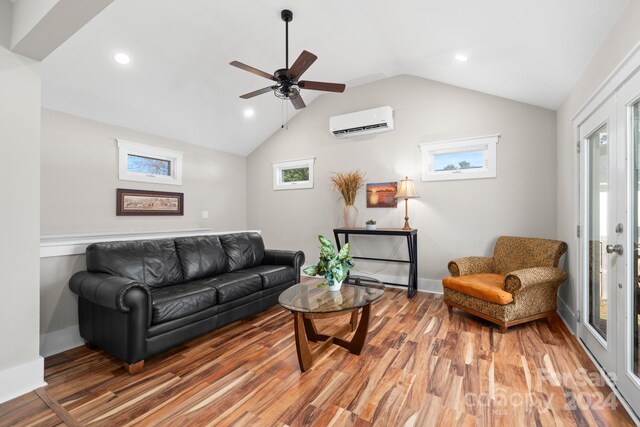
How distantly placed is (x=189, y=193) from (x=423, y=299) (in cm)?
410

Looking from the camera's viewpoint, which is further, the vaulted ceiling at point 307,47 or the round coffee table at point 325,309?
the vaulted ceiling at point 307,47

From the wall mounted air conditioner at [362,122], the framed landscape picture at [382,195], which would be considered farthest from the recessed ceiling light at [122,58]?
the framed landscape picture at [382,195]

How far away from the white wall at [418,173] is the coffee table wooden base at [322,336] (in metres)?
2.07

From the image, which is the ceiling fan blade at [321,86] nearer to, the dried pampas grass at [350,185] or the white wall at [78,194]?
the dried pampas grass at [350,185]

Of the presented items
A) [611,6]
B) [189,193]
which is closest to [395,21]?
[611,6]

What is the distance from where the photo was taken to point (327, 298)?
2.38 metres

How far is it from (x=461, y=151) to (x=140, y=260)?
4.20m

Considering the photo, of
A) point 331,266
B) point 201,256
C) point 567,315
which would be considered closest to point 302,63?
point 331,266

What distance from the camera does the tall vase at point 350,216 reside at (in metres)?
4.59

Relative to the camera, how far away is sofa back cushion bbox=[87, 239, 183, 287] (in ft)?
8.26

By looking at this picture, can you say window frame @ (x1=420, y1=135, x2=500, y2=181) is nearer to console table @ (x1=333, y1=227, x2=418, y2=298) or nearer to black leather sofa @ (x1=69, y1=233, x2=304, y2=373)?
console table @ (x1=333, y1=227, x2=418, y2=298)

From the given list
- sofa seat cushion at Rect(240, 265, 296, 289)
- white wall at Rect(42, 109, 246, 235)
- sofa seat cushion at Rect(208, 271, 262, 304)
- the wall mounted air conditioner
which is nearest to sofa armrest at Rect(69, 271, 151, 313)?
sofa seat cushion at Rect(208, 271, 262, 304)

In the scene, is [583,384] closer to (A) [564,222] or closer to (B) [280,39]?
(A) [564,222]

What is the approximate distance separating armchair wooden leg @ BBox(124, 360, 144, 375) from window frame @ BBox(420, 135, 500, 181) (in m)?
3.96
